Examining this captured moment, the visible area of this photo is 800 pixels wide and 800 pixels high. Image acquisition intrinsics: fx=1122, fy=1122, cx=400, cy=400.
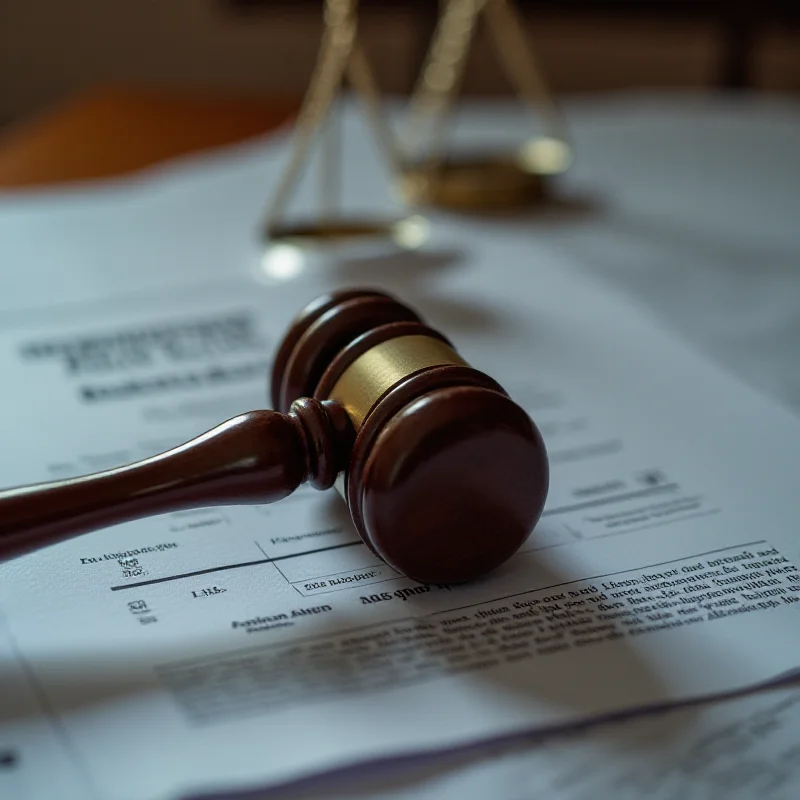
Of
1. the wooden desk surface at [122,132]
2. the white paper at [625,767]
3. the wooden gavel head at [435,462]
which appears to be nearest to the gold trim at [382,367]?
the wooden gavel head at [435,462]

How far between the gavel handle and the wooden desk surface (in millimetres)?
663

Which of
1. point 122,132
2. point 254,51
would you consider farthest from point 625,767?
point 254,51

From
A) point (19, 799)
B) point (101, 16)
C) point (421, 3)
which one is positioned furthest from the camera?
point (101, 16)

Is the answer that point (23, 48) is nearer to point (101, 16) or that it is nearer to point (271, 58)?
point (101, 16)

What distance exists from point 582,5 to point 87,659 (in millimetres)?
1914

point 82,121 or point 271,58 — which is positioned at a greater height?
point 82,121

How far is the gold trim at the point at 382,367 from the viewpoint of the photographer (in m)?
0.44

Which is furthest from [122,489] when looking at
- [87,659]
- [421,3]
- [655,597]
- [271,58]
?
[271,58]

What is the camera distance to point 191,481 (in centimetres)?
42

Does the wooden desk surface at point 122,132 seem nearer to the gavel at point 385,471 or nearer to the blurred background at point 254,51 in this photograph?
the gavel at point 385,471

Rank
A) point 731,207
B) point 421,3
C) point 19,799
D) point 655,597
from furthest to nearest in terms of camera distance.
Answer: point 421,3
point 731,207
point 655,597
point 19,799

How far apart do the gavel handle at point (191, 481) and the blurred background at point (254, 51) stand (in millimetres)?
2060

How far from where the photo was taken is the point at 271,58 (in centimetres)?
247

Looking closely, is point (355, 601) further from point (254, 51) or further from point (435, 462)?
point (254, 51)
